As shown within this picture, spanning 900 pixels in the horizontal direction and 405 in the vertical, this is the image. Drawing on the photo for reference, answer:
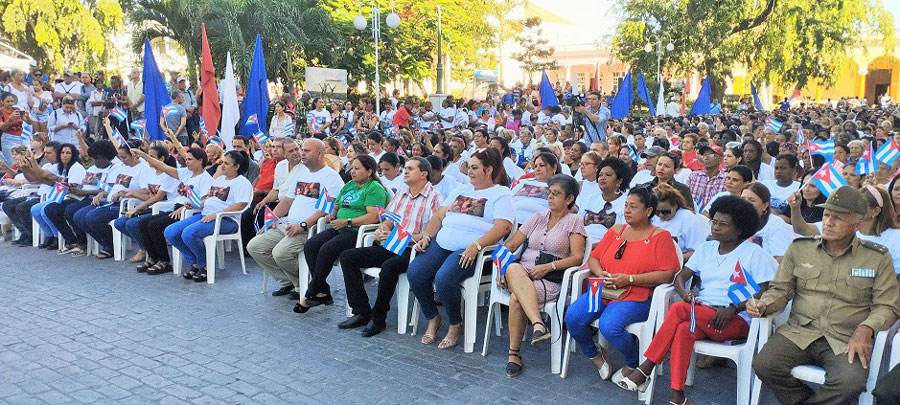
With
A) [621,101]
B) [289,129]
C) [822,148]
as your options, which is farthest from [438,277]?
[621,101]

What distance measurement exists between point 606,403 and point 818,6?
30306 mm

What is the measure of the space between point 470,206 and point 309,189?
1.89 meters

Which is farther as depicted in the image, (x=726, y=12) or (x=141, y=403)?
(x=726, y=12)

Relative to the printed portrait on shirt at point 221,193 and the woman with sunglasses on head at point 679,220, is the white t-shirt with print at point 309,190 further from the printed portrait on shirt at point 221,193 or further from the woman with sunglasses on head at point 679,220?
the woman with sunglasses on head at point 679,220

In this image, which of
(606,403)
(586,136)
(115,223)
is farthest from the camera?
(586,136)

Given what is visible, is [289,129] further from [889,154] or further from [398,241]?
[889,154]

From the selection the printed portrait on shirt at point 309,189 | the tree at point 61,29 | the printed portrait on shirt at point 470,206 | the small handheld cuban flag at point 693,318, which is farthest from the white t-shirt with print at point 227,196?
the tree at point 61,29

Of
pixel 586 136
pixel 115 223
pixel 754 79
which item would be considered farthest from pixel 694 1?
pixel 115 223

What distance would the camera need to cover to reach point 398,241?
5590 mm

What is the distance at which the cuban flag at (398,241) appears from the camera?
5562 millimetres

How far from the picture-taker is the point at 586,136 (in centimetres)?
1329

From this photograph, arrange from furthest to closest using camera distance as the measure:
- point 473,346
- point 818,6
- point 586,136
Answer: point 818,6, point 586,136, point 473,346

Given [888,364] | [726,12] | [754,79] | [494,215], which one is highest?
[726,12]

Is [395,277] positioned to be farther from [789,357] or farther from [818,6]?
[818,6]
